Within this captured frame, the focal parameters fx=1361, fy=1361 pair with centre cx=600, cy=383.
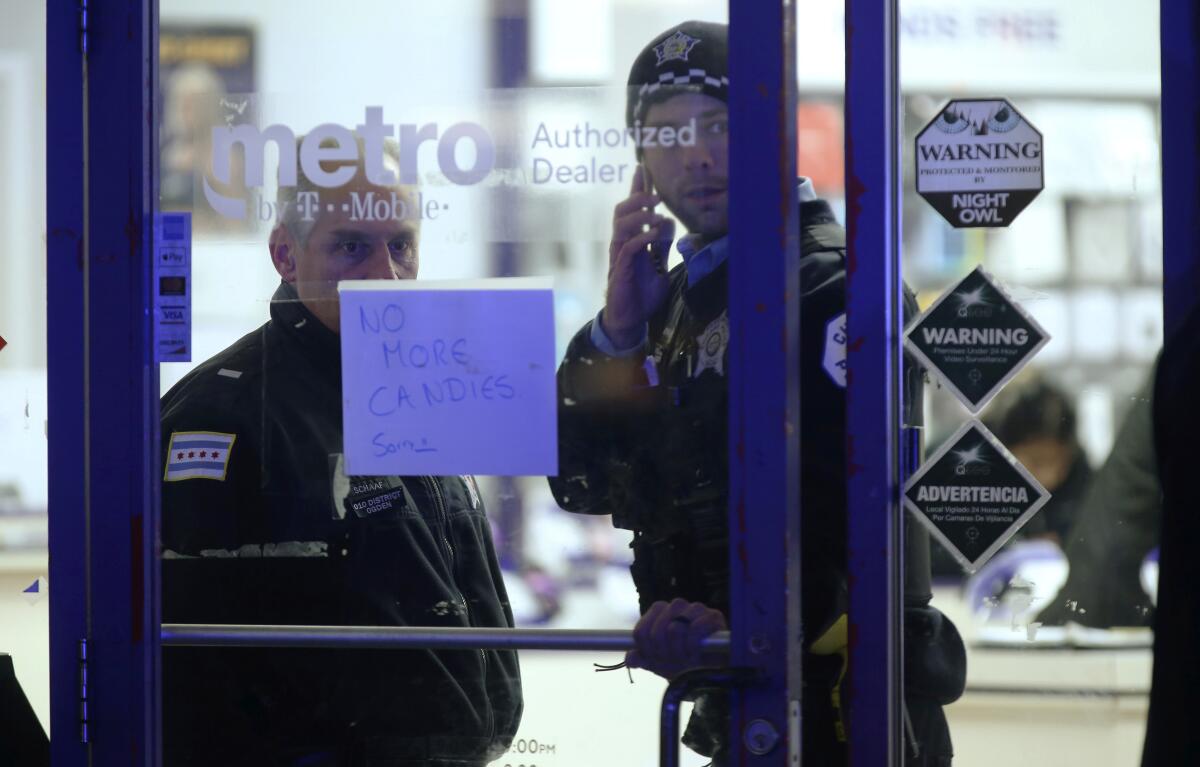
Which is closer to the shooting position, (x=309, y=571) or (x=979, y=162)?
(x=979, y=162)

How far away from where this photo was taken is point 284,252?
7.48 feet

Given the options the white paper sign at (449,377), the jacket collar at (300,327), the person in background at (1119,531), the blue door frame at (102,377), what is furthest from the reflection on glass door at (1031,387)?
the blue door frame at (102,377)

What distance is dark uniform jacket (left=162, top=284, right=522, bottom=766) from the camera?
2.27m

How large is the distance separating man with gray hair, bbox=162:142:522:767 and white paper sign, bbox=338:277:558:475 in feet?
0.11

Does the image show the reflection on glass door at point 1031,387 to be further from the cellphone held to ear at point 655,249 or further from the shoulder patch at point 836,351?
the cellphone held to ear at point 655,249

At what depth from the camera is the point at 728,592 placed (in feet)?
7.05

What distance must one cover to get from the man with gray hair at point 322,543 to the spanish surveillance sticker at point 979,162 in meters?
0.85

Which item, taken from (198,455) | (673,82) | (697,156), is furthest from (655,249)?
(198,455)

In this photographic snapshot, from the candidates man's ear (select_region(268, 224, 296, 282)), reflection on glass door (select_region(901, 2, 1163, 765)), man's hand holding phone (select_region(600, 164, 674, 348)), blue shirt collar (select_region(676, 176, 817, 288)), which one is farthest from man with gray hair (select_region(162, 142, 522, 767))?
reflection on glass door (select_region(901, 2, 1163, 765))

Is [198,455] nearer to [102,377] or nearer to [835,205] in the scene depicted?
[102,377]

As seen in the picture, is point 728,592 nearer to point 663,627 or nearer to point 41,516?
point 663,627

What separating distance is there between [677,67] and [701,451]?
2.02 ft

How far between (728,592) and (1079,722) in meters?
0.60

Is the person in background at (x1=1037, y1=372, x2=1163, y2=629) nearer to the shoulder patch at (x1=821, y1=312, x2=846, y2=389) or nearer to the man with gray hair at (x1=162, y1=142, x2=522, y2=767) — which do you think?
the shoulder patch at (x1=821, y1=312, x2=846, y2=389)
